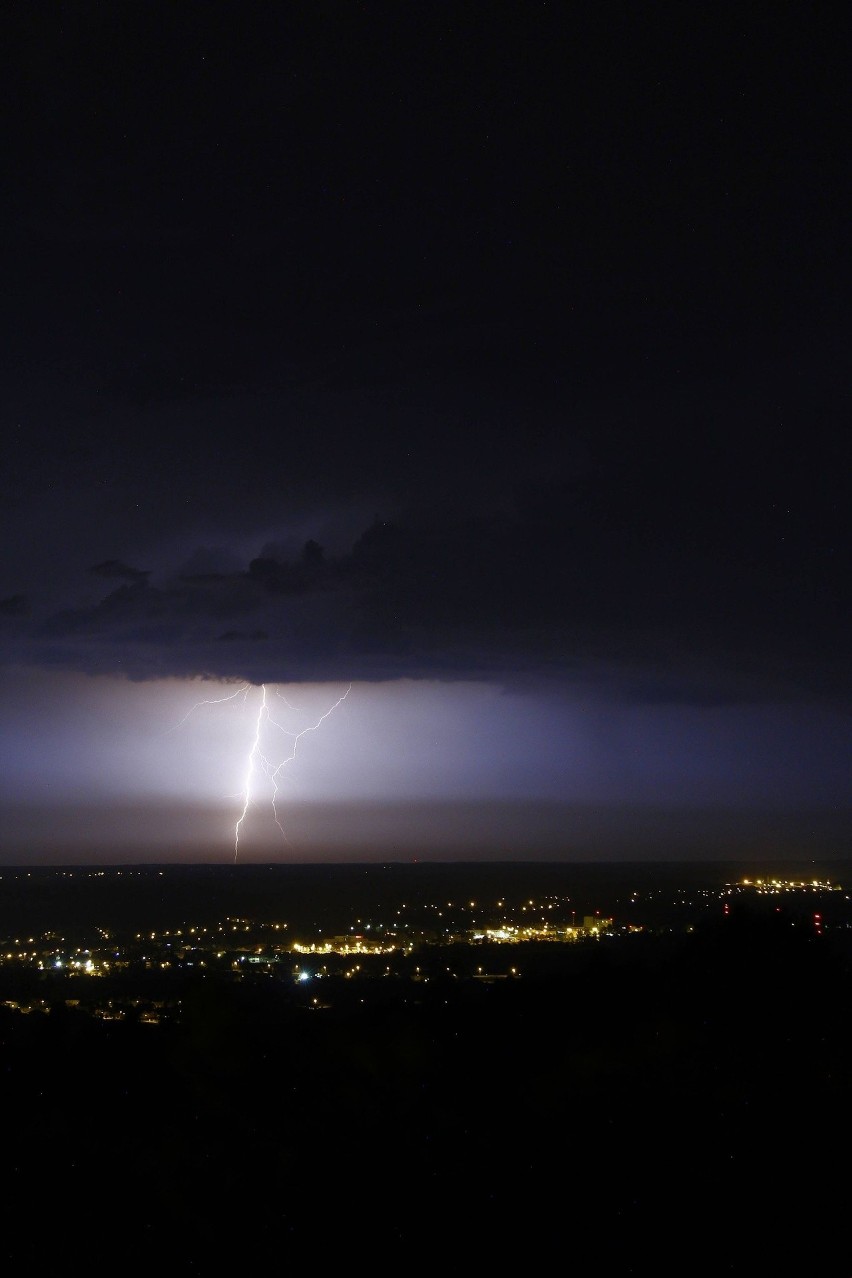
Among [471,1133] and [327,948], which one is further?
[327,948]

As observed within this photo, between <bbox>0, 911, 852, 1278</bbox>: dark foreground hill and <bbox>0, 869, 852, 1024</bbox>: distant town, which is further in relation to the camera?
<bbox>0, 869, 852, 1024</bbox>: distant town

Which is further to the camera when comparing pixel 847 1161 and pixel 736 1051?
pixel 736 1051

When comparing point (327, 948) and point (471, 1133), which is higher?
point (471, 1133)

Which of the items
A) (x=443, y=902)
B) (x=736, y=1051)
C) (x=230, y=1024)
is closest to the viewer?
(x=736, y=1051)

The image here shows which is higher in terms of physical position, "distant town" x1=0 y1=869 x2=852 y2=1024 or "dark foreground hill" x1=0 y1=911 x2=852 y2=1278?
"dark foreground hill" x1=0 y1=911 x2=852 y2=1278

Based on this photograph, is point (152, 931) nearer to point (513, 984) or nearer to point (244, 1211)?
point (513, 984)

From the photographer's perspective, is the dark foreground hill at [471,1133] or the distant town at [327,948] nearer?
the dark foreground hill at [471,1133]

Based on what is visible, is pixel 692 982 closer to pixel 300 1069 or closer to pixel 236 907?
pixel 300 1069

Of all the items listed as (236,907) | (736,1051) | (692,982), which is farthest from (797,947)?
(236,907)

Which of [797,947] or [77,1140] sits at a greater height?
[797,947]

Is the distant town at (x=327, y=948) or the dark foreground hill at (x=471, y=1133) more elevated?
the dark foreground hill at (x=471, y=1133)

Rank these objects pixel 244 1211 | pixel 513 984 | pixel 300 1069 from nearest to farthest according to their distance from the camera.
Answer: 1. pixel 244 1211
2. pixel 300 1069
3. pixel 513 984
